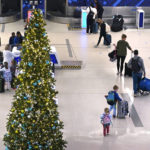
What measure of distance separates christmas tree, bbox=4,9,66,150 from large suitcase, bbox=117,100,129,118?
3890 millimetres

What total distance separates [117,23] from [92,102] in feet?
36.5

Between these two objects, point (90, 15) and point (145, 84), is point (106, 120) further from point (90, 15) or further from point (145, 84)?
point (90, 15)

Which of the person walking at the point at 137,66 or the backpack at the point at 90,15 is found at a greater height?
the backpack at the point at 90,15

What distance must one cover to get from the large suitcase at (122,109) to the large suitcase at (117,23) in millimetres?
12011

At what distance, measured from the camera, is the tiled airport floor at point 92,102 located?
1352 centimetres

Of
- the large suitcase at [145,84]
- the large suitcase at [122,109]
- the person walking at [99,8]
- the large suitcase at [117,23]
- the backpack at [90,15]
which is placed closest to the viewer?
the large suitcase at [122,109]

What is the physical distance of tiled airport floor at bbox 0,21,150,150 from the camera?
13.5 meters

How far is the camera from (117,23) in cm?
2664

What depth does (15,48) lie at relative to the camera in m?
19.2

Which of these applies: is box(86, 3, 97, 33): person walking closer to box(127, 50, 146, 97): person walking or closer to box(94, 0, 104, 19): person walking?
box(94, 0, 104, 19): person walking

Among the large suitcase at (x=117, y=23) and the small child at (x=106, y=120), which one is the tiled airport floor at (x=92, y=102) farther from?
the large suitcase at (x=117, y=23)

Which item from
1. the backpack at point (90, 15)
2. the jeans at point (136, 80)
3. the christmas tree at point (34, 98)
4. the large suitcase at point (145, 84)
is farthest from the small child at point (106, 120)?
the backpack at point (90, 15)

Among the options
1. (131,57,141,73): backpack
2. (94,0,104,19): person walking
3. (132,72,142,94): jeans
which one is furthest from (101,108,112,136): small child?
(94,0,104,19): person walking

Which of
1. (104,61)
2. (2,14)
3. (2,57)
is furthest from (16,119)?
(2,14)
